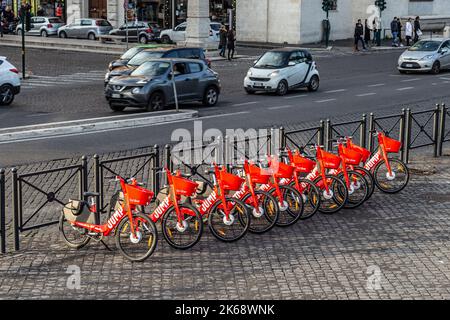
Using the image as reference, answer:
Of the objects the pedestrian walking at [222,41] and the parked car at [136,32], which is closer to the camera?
the pedestrian walking at [222,41]

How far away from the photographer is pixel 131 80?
25766mm

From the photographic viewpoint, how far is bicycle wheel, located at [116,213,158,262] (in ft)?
36.3

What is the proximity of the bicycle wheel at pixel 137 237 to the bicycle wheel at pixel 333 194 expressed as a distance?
10.8 feet

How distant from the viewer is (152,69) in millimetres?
26609

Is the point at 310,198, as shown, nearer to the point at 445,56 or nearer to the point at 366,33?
the point at 445,56

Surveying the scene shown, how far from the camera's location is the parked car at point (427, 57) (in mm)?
36969

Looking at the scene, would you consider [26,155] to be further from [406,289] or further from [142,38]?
[142,38]

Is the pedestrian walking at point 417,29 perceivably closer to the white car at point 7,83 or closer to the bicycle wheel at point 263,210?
the white car at point 7,83

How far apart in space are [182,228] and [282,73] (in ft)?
62.5

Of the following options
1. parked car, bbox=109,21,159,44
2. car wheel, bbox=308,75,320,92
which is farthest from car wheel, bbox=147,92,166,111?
parked car, bbox=109,21,159,44

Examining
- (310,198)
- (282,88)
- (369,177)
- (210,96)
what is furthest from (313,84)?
(310,198)

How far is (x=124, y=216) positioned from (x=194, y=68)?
53.8 feet

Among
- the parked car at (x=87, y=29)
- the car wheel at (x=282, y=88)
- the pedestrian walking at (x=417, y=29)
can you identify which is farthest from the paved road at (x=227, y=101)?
the parked car at (x=87, y=29)

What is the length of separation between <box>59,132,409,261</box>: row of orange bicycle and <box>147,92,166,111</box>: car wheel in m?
11.8
